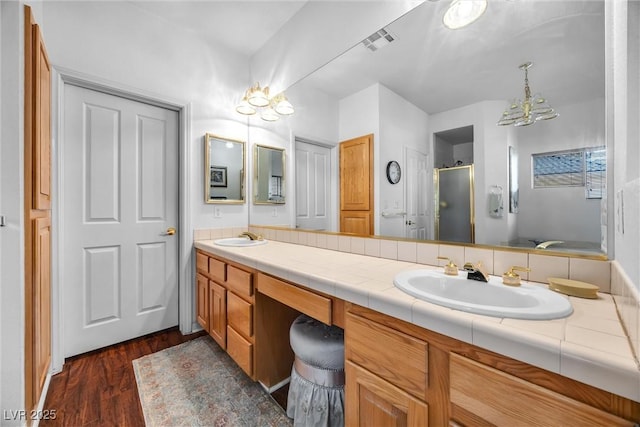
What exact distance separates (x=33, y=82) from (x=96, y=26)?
3.06 feet

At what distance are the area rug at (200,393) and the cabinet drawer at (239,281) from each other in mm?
557

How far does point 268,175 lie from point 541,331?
87.2 inches

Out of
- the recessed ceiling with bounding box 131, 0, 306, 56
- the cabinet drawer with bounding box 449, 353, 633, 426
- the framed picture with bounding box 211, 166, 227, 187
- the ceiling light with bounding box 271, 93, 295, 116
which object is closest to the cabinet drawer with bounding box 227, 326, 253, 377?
the cabinet drawer with bounding box 449, 353, 633, 426

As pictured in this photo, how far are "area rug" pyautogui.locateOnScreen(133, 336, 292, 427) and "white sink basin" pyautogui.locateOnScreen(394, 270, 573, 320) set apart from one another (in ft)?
3.29

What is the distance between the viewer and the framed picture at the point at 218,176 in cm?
232

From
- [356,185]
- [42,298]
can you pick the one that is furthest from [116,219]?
[356,185]

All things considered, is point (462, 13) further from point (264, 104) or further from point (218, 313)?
point (218, 313)

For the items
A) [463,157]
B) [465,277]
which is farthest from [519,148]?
[465,277]

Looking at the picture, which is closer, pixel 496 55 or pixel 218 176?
pixel 496 55

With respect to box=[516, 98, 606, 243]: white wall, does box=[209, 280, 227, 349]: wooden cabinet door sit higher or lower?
lower

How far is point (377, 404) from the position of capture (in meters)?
0.82

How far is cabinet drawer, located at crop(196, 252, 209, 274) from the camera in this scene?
2010 mm

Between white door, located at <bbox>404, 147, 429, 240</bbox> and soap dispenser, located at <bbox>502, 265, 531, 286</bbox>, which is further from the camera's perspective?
white door, located at <bbox>404, 147, 429, 240</bbox>

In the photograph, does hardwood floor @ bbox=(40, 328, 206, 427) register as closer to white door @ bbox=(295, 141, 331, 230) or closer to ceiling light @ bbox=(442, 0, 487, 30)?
white door @ bbox=(295, 141, 331, 230)
